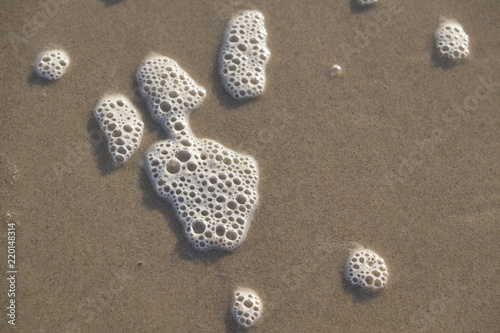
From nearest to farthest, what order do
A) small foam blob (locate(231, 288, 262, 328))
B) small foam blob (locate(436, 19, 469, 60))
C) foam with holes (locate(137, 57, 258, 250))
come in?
small foam blob (locate(231, 288, 262, 328)), foam with holes (locate(137, 57, 258, 250)), small foam blob (locate(436, 19, 469, 60))

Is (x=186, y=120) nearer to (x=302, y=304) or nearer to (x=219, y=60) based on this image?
(x=219, y=60)

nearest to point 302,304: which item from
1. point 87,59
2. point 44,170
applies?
point 44,170

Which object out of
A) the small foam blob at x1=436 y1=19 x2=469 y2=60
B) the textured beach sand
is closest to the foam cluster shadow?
the textured beach sand

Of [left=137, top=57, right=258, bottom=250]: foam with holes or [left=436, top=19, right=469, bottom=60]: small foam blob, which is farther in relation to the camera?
[left=436, top=19, right=469, bottom=60]: small foam blob

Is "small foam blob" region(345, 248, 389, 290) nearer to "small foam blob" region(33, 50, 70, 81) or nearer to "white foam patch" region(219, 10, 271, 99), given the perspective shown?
"white foam patch" region(219, 10, 271, 99)

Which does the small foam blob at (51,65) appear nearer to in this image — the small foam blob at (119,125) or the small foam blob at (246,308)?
the small foam blob at (119,125)

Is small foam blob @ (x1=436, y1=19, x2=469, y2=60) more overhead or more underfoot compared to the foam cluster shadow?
more underfoot
